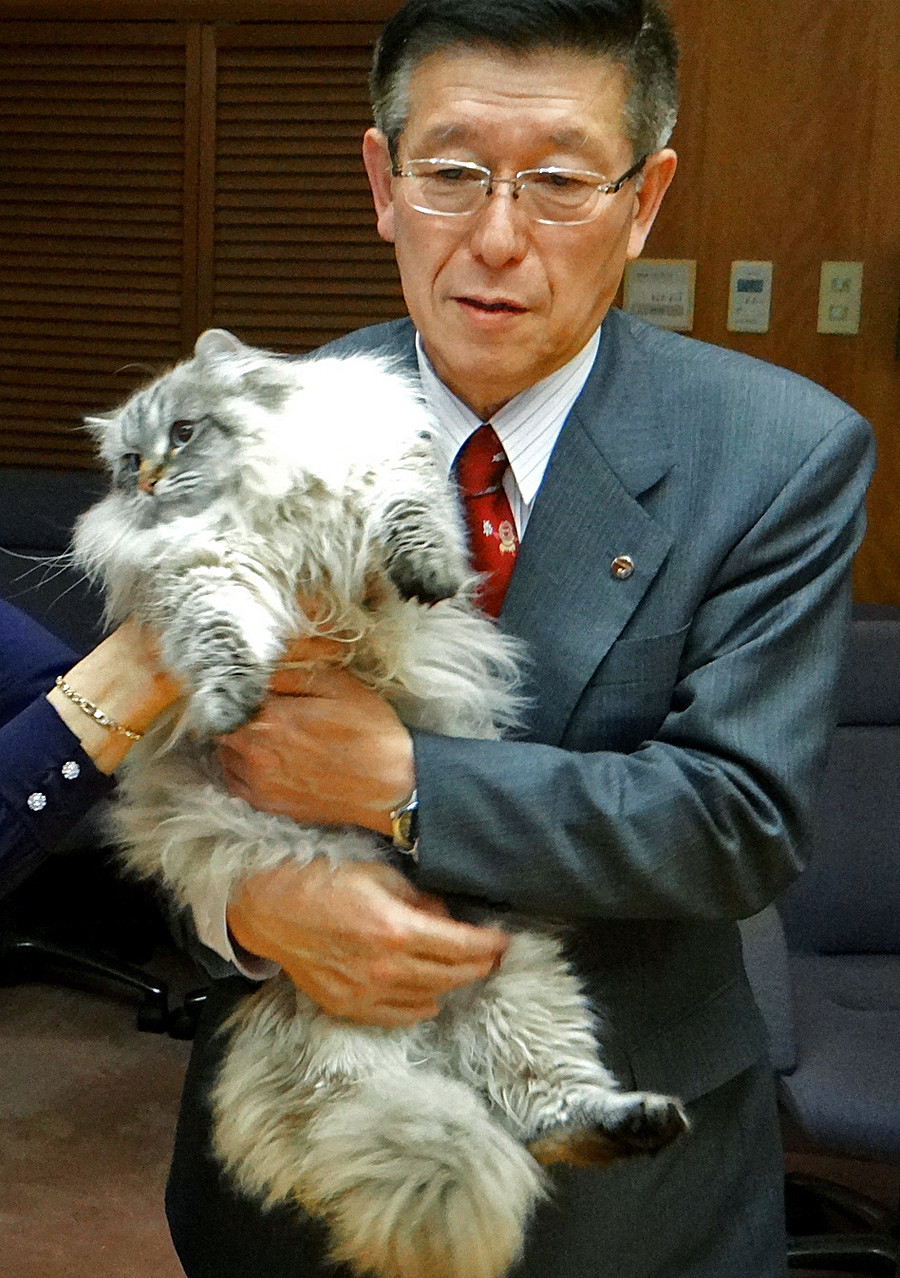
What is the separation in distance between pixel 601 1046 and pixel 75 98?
3.84 m

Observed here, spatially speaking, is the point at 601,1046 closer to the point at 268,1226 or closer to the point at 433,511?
the point at 268,1226

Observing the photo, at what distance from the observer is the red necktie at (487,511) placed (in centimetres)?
139

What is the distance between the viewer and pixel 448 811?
1212 millimetres

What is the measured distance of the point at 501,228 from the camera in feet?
4.07

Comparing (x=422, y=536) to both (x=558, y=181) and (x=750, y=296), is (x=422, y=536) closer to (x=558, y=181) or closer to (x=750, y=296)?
(x=558, y=181)

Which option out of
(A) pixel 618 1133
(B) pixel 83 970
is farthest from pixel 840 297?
(A) pixel 618 1133

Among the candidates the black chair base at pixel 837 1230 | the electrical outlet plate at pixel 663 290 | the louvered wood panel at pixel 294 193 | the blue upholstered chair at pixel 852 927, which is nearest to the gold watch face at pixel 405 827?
the blue upholstered chair at pixel 852 927

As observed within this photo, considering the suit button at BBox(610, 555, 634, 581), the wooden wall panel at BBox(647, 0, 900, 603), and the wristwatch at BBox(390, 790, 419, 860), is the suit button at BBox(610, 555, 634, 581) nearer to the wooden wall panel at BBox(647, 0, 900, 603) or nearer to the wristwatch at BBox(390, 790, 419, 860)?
the wristwatch at BBox(390, 790, 419, 860)

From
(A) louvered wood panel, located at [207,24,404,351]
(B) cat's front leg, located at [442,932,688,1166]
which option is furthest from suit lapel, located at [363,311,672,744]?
(A) louvered wood panel, located at [207,24,404,351]

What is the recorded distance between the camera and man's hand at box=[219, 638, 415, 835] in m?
1.25

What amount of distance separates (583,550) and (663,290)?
107 inches

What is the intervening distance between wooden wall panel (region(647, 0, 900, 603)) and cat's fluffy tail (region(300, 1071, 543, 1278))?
9.66 feet

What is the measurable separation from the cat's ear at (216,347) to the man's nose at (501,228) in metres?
0.37

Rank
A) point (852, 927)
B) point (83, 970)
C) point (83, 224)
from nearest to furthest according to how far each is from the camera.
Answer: point (852, 927)
point (83, 970)
point (83, 224)
